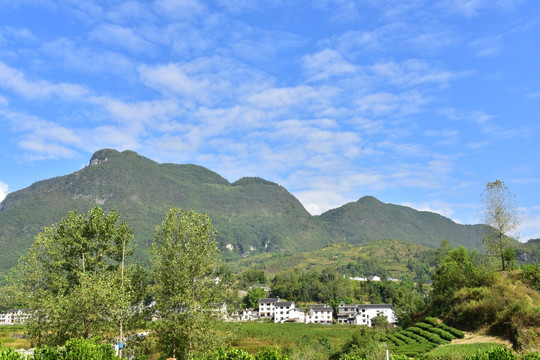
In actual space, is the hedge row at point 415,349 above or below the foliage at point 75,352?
below

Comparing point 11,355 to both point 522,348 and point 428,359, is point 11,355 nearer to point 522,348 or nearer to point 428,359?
point 428,359

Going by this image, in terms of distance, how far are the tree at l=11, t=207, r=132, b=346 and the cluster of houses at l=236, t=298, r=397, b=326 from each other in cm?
7871

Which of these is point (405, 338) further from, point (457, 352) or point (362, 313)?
point (362, 313)

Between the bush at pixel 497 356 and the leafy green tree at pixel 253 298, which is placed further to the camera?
the leafy green tree at pixel 253 298

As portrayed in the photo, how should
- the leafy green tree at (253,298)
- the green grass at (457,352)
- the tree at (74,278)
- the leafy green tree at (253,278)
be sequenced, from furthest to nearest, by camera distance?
1. the leafy green tree at (253,278)
2. the leafy green tree at (253,298)
3. the green grass at (457,352)
4. the tree at (74,278)

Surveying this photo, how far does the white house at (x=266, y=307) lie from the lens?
4117 inches

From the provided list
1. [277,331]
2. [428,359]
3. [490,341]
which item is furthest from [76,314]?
[277,331]

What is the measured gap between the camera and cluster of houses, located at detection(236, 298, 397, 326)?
9406 cm

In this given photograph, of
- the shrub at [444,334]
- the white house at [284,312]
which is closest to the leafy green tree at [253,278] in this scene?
the white house at [284,312]

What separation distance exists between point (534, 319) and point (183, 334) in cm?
2710

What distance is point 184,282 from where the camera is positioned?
20.9m

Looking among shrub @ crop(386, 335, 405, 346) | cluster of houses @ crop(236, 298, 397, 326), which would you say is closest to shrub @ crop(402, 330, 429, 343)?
shrub @ crop(386, 335, 405, 346)

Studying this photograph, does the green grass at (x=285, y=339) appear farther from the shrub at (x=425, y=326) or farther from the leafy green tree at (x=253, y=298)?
the leafy green tree at (x=253, y=298)

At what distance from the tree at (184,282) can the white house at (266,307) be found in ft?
289
